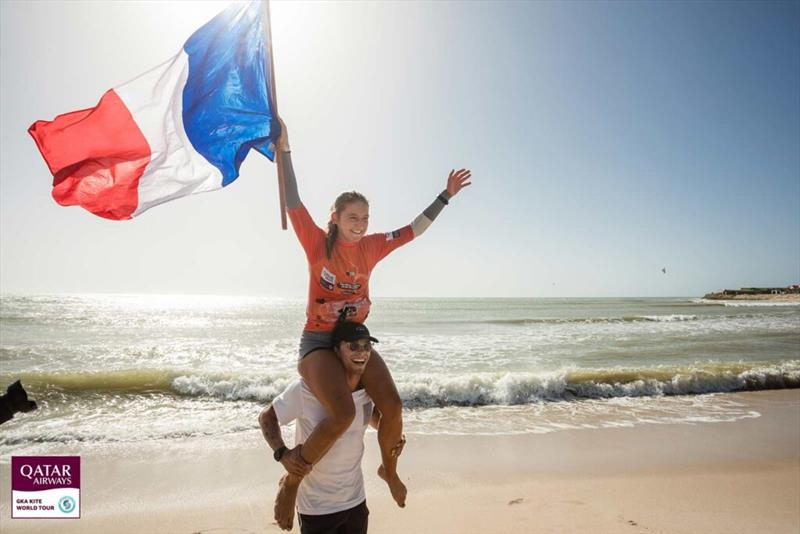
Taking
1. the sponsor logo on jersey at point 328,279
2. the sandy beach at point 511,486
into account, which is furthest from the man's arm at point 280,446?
the sandy beach at point 511,486

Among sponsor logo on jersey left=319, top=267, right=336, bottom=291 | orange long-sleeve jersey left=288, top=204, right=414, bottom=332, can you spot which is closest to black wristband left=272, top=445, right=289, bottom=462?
orange long-sleeve jersey left=288, top=204, right=414, bottom=332

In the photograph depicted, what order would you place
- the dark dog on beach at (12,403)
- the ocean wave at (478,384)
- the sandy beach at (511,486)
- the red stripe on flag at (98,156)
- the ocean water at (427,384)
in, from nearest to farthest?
1. the dark dog on beach at (12,403)
2. the red stripe on flag at (98,156)
3. the sandy beach at (511,486)
4. the ocean water at (427,384)
5. the ocean wave at (478,384)

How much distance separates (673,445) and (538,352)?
11.7 m

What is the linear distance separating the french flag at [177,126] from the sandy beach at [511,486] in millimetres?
3846

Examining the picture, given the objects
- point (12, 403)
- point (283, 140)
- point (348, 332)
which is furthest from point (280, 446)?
point (283, 140)

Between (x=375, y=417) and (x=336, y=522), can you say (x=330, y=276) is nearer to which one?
(x=375, y=417)

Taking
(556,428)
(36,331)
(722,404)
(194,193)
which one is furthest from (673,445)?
(36,331)

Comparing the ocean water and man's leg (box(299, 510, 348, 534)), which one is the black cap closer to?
man's leg (box(299, 510, 348, 534))

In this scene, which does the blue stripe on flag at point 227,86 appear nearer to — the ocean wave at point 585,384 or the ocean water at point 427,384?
the ocean water at point 427,384

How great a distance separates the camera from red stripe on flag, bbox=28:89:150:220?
141 inches

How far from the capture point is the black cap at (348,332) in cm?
261

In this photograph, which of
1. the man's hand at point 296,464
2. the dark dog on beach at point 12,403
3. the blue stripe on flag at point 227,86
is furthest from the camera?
the blue stripe on flag at point 227,86

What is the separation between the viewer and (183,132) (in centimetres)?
386

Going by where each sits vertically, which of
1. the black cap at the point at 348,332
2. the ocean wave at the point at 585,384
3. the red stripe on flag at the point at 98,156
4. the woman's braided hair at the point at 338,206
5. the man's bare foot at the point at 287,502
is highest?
the red stripe on flag at the point at 98,156
